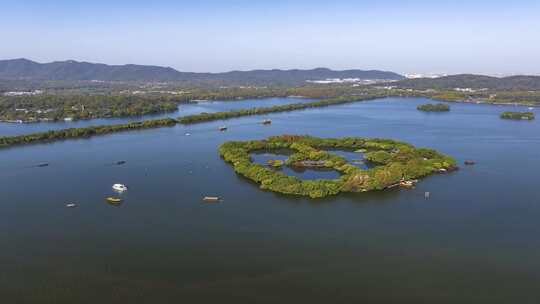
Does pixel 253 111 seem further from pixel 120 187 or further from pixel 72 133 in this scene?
pixel 120 187

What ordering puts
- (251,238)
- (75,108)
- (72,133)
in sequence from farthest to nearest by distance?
(75,108) → (72,133) → (251,238)

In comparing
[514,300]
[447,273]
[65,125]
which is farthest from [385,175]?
[65,125]

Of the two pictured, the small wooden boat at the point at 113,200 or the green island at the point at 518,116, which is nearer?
the small wooden boat at the point at 113,200

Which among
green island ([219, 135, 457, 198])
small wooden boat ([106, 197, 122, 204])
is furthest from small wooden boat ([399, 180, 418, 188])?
small wooden boat ([106, 197, 122, 204])

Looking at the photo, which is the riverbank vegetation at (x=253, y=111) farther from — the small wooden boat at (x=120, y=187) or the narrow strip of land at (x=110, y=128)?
the small wooden boat at (x=120, y=187)

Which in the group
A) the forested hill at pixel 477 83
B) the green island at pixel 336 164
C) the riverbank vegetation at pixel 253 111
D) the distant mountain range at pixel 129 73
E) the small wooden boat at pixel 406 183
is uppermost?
the distant mountain range at pixel 129 73

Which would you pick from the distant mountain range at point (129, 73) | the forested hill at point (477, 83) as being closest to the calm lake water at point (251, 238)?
the forested hill at point (477, 83)

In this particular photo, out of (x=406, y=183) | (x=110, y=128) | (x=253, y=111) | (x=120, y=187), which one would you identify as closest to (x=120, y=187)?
(x=120, y=187)
